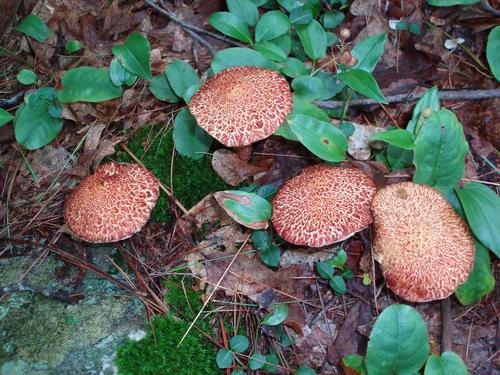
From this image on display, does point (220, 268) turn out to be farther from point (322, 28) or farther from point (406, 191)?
point (322, 28)

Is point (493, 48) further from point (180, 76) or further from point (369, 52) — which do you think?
point (180, 76)

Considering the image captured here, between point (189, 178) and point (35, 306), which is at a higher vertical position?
point (189, 178)

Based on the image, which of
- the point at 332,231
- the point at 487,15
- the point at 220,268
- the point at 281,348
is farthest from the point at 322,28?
the point at 281,348

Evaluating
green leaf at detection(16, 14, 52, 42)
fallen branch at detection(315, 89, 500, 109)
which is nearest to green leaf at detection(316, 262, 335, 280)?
fallen branch at detection(315, 89, 500, 109)

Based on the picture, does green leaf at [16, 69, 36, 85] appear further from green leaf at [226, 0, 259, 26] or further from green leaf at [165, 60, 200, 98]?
green leaf at [226, 0, 259, 26]

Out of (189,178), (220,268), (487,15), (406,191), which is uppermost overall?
(487,15)

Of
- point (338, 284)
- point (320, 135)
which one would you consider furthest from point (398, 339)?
point (320, 135)
